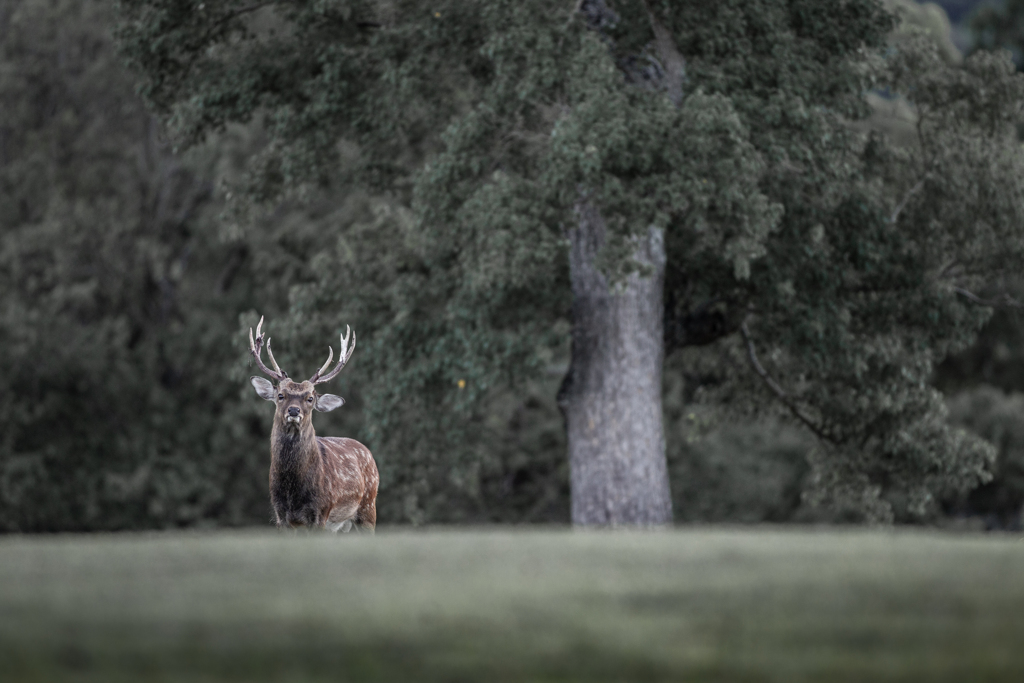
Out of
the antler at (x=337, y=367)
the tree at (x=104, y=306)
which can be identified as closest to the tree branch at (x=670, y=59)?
the antler at (x=337, y=367)

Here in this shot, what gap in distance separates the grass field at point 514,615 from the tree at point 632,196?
7.89 m

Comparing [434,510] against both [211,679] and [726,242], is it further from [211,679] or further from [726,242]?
[211,679]

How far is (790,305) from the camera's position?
1658 cm

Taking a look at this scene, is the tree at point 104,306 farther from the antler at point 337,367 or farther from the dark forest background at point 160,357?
the antler at point 337,367

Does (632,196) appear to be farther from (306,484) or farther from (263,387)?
(306,484)

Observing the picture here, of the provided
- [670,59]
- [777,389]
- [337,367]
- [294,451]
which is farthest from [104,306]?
[294,451]

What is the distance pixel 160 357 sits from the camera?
109 ft

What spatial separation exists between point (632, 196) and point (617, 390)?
9.57ft

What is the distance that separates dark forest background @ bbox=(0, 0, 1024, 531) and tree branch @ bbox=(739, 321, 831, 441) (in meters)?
10.4

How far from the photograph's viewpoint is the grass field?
14.6 ft

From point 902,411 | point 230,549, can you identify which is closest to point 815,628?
point 230,549

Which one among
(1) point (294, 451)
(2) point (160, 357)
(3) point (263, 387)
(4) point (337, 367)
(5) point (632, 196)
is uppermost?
(5) point (632, 196)

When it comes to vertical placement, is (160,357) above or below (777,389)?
below

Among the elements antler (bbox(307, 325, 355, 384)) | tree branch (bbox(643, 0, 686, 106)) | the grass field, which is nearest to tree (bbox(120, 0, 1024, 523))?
tree branch (bbox(643, 0, 686, 106))
